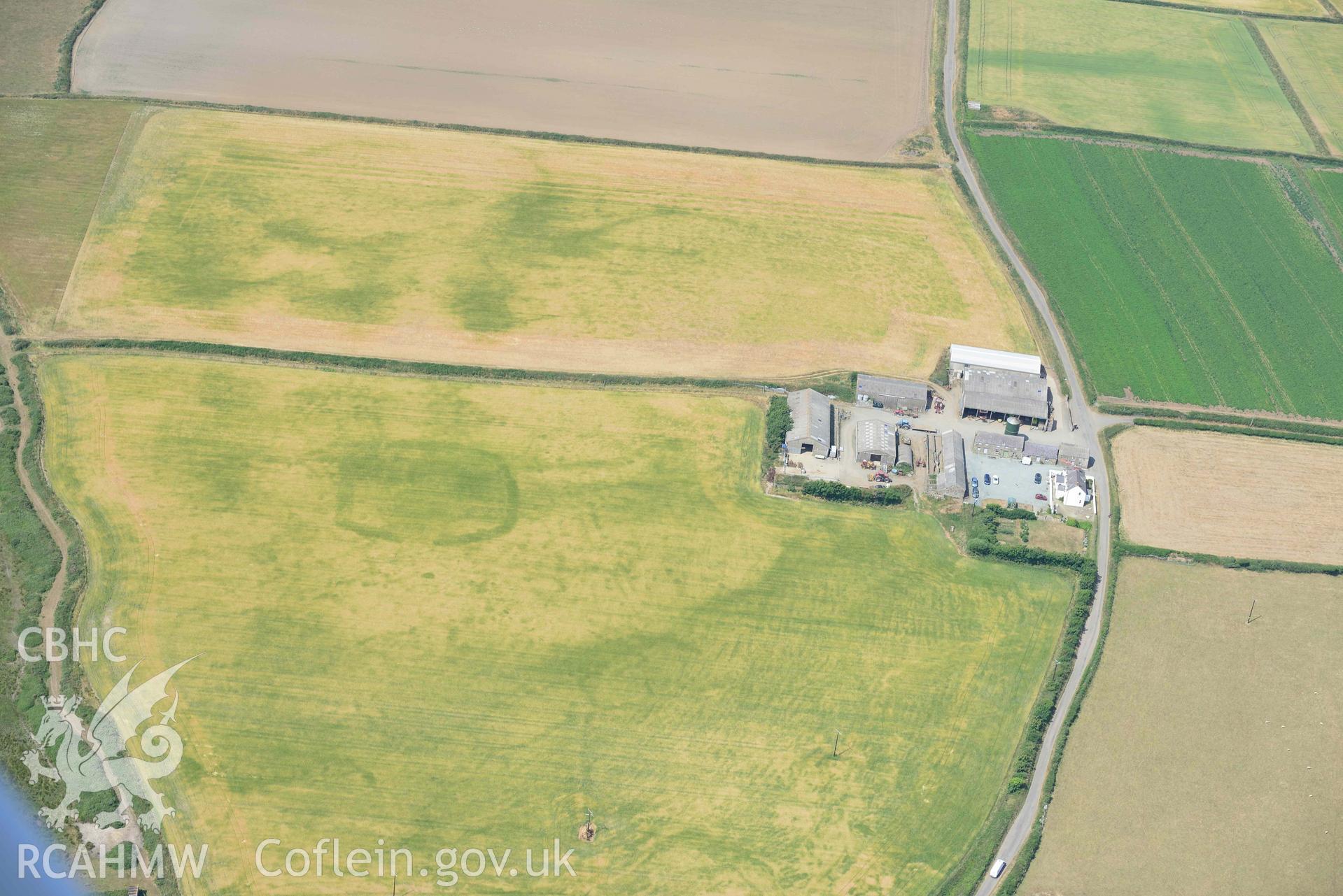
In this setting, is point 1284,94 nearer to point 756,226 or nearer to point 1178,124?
point 1178,124

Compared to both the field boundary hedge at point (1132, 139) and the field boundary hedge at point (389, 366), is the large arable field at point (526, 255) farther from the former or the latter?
the field boundary hedge at point (1132, 139)

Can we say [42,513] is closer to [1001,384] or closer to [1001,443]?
[1001,443]

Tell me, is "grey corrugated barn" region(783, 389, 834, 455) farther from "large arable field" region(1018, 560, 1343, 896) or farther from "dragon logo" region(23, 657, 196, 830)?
"dragon logo" region(23, 657, 196, 830)

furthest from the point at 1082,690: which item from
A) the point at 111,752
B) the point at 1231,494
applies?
the point at 111,752

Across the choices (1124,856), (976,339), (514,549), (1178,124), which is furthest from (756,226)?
(1124,856)

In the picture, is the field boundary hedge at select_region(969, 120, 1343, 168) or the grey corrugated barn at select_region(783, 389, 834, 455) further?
the field boundary hedge at select_region(969, 120, 1343, 168)

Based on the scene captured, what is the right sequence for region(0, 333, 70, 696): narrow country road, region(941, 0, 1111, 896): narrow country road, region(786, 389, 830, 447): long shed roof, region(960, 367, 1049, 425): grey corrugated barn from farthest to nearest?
region(960, 367, 1049, 425): grey corrugated barn, region(786, 389, 830, 447): long shed roof, region(0, 333, 70, 696): narrow country road, region(941, 0, 1111, 896): narrow country road

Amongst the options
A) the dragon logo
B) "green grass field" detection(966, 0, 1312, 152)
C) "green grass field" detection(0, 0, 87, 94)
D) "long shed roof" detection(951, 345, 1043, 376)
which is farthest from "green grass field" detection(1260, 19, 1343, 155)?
"green grass field" detection(0, 0, 87, 94)
